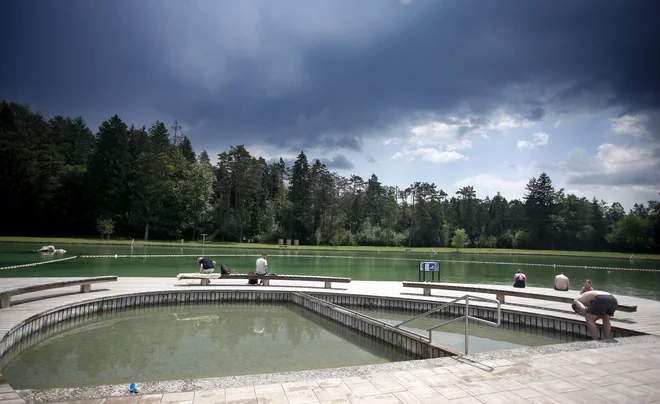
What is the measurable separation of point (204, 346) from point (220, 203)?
55707mm

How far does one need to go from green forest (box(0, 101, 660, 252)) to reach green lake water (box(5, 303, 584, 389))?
1954 inches

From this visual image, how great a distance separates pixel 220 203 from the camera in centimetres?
6297

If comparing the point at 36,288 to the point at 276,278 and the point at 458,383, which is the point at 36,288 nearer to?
the point at 276,278

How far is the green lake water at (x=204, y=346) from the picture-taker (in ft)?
24.4

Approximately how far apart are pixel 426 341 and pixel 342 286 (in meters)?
8.78

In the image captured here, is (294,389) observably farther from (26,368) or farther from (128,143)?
(128,143)

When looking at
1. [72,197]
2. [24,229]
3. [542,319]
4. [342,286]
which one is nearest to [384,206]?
[72,197]

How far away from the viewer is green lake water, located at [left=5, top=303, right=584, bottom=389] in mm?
7438

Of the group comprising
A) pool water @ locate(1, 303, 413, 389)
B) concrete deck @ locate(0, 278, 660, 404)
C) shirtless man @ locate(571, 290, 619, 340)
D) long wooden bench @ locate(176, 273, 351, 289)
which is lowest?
pool water @ locate(1, 303, 413, 389)

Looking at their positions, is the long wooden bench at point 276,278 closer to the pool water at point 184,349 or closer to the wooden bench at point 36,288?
the pool water at point 184,349

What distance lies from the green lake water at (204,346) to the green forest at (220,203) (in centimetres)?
4964

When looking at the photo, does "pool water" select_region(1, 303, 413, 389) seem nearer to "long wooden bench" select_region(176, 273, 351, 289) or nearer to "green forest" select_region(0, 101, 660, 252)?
"long wooden bench" select_region(176, 273, 351, 289)

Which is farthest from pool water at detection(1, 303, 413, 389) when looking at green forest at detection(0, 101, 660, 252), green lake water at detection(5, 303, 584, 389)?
green forest at detection(0, 101, 660, 252)

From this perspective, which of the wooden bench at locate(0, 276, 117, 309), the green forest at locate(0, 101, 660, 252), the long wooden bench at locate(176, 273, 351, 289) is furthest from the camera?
the green forest at locate(0, 101, 660, 252)
